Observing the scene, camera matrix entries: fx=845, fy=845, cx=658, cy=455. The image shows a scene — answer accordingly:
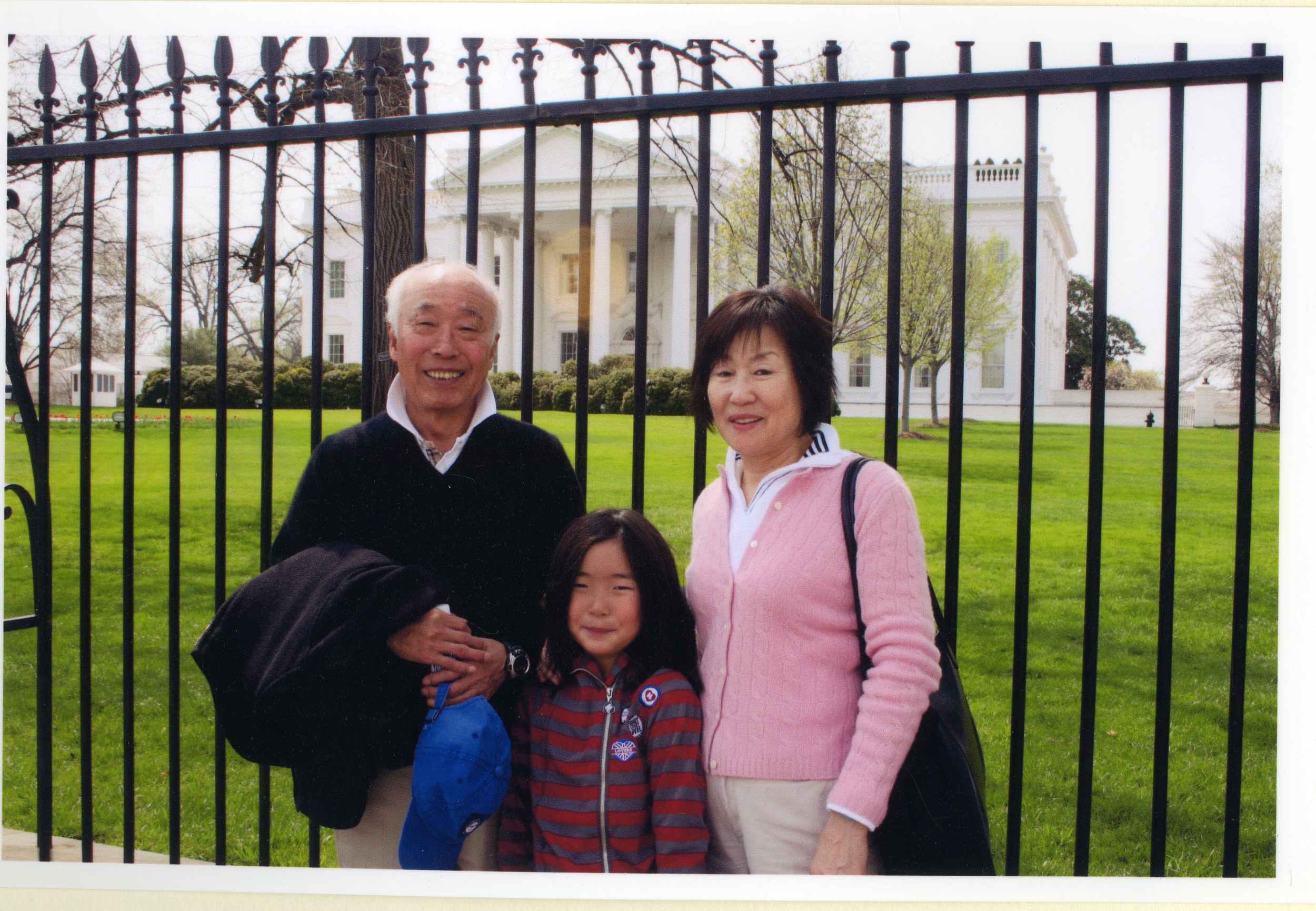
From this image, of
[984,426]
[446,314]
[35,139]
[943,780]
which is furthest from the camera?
[984,426]

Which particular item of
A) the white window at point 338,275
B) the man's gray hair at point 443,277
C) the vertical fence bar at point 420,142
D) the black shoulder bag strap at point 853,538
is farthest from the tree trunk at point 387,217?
the black shoulder bag strap at point 853,538

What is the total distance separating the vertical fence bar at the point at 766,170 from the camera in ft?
7.32

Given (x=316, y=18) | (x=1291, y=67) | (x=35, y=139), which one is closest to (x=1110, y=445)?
(x=1291, y=67)

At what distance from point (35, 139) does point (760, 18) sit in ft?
10.6

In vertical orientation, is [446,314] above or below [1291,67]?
below

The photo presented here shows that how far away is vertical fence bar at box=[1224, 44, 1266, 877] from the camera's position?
215 cm

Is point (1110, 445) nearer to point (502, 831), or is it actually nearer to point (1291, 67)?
point (1291, 67)

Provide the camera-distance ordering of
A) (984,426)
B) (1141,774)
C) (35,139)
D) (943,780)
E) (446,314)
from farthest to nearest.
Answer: (984,426)
(1141,774)
(35,139)
(446,314)
(943,780)

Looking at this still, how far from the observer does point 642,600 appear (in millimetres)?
2031

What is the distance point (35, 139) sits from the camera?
3.65 m

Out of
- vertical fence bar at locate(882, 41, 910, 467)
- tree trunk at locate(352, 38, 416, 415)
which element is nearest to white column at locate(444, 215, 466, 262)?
tree trunk at locate(352, 38, 416, 415)

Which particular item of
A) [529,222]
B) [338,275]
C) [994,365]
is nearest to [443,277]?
[529,222]

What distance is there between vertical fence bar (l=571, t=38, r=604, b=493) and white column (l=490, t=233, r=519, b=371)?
2.61ft

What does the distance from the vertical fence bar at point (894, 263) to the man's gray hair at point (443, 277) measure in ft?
3.35
